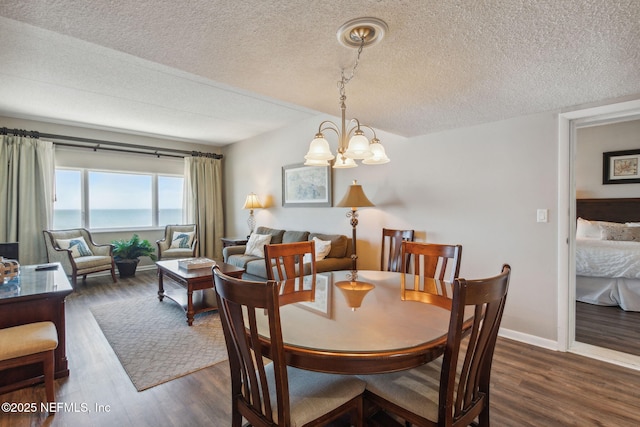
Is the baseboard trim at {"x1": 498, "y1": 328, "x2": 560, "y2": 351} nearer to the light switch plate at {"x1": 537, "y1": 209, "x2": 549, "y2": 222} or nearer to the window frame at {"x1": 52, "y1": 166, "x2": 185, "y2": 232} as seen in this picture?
the light switch plate at {"x1": 537, "y1": 209, "x2": 549, "y2": 222}

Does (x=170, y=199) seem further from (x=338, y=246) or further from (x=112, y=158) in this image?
(x=338, y=246)

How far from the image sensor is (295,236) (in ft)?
14.9

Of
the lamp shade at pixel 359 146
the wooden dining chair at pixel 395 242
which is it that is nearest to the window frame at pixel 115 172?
the wooden dining chair at pixel 395 242

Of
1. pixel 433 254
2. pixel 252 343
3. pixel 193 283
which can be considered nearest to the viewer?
pixel 252 343

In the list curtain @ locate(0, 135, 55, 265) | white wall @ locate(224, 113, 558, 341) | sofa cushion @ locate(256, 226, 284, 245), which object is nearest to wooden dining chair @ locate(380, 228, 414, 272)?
white wall @ locate(224, 113, 558, 341)

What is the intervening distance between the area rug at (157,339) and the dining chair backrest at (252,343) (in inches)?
49.4

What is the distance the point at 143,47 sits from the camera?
1531 millimetres

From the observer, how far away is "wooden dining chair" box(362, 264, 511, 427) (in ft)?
3.39

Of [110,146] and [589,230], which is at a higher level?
[110,146]

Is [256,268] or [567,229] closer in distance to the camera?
[567,229]

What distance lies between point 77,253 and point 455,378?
5.36m

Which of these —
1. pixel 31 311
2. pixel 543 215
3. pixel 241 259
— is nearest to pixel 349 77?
pixel 543 215

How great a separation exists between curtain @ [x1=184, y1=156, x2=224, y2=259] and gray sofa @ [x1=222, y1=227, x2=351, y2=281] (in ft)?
5.31

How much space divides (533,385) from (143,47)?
3048mm
